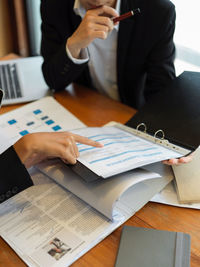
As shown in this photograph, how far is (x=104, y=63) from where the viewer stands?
141cm

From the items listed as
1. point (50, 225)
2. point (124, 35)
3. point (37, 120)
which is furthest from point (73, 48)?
point (50, 225)

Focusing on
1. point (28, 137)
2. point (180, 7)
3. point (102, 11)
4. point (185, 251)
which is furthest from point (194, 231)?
point (180, 7)

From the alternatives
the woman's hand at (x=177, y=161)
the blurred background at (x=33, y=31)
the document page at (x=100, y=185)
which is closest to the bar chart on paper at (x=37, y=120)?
the document page at (x=100, y=185)

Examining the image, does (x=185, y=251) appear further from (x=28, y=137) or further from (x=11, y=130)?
(x=11, y=130)

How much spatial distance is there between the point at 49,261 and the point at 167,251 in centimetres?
25

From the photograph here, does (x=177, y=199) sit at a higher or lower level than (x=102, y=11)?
lower

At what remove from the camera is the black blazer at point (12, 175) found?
2.56 feet

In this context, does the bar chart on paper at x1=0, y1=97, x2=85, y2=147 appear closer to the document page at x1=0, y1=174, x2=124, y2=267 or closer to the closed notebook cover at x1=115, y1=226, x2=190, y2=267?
the document page at x1=0, y1=174, x2=124, y2=267

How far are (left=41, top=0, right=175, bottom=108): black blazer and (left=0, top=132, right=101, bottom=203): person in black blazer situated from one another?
503mm

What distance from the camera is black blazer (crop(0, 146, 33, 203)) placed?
78 cm

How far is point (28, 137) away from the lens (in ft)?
2.69

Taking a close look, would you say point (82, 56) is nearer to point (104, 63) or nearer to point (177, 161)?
point (104, 63)

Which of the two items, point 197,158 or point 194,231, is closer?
point 194,231

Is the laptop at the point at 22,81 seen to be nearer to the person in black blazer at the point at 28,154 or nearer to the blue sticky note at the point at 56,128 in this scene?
the blue sticky note at the point at 56,128
